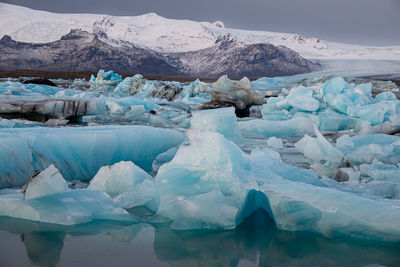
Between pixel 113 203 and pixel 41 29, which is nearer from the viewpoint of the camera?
pixel 113 203

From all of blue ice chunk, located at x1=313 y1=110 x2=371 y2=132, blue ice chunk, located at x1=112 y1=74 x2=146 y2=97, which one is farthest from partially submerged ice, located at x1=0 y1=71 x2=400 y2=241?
blue ice chunk, located at x1=112 y1=74 x2=146 y2=97

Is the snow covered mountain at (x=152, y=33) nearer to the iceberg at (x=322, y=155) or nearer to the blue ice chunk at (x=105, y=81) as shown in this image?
the blue ice chunk at (x=105, y=81)

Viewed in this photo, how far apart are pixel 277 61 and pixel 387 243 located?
105101 millimetres

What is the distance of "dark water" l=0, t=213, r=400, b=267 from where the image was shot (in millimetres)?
1456

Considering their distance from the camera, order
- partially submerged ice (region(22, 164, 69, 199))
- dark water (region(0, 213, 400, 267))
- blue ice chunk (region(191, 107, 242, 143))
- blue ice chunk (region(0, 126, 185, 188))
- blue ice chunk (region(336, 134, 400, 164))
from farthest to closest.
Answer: blue ice chunk (region(191, 107, 242, 143))
blue ice chunk (region(336, 134, 400, 164))
blue ice chunk (region(0, 126, 185, 188))
partially submerged ice (region(22, 164, 69, 199))
dark water (region(0, 213, 400, 267))

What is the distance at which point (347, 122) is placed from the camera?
637cm

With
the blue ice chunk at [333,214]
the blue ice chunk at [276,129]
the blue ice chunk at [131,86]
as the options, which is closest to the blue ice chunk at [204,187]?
the blue ice chunk at [333,214]

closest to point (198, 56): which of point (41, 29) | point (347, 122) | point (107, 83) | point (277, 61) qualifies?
point (277, 61)

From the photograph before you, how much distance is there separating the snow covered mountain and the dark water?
93768mm

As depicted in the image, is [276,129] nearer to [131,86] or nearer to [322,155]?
[322,155]

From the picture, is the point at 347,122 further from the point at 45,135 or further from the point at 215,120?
the point at 45,135

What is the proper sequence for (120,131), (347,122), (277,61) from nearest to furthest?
1. (120,131)
2. (347,122)
3. (277,61)

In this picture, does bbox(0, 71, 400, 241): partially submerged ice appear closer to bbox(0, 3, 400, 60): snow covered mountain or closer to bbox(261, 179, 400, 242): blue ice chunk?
bbox(261, 179, 400, 242): blue ice chunk

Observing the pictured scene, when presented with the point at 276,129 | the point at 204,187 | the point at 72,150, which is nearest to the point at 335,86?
the point at 276,129
